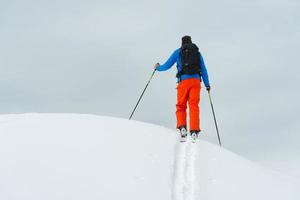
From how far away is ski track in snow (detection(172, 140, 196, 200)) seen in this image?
9.14 metres

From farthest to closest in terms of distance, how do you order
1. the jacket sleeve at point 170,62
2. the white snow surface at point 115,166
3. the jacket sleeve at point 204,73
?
1. the jacket sleeve at point 170,62
2. the jacket sleeve at point 204,73
3. the white snow surface at point 115,166

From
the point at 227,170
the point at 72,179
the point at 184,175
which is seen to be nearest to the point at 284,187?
the point at 227,170

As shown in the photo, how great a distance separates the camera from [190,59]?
45.4 feet

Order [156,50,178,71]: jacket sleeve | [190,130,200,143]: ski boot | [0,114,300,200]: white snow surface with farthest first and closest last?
[156,50,178,71]: jacket sleeve, [190,130,200,143]: ski boot, [0,114,300,200]: white snow surface

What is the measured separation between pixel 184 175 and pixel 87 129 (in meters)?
2.49

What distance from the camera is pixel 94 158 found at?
9.84 m

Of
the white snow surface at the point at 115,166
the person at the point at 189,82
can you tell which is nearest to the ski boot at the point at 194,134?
the person at the point at 189,82

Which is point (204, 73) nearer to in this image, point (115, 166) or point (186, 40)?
point (186, 40)

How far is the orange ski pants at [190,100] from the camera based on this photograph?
1380 centimetres

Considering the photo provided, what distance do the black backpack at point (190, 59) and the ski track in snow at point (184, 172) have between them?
2.19m

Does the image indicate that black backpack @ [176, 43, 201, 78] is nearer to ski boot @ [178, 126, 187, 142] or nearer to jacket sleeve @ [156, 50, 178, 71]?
jacket sleeve @ [156, 50, 178, 71]

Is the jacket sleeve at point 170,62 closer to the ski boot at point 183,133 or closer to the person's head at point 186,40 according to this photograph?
the person's head at point 186,40

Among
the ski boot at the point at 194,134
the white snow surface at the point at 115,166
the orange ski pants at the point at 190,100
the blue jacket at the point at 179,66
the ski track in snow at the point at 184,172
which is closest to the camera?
the white snow surface at the point at 115,166

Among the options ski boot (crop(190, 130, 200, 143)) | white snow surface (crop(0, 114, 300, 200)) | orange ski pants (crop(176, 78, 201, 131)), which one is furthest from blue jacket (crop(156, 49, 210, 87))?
white snow surface (crop(0, 114, 300, 200))
